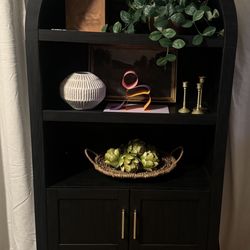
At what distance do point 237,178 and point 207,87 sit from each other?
0.47 metres

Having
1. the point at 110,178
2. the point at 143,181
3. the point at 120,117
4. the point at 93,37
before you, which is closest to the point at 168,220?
the point at 143,181

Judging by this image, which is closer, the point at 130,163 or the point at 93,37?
the point at 93,37

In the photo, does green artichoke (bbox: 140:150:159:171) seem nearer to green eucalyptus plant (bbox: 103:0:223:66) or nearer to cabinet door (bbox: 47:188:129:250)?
cabinet door (bbox: 47:188:129:250)

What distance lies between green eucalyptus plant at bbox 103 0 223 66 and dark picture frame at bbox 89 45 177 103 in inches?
7.8

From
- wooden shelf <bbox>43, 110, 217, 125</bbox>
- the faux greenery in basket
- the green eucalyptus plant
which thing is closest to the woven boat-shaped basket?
the faux greenery in basket

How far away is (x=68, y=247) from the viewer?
4.34ft

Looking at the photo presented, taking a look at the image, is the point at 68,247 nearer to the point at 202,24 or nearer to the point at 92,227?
the point at 92,227

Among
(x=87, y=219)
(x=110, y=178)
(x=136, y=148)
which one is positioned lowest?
(x=87, y=219)

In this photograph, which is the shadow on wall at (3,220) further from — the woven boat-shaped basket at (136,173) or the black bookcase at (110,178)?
the woven boat-shaped basket at (136,173)

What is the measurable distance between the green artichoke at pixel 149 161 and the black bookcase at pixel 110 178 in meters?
0.06

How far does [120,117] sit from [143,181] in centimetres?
30

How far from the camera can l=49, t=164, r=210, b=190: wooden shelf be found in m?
1.29

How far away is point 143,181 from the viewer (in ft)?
4.31

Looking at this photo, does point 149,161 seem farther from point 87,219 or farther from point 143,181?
point 87,219
